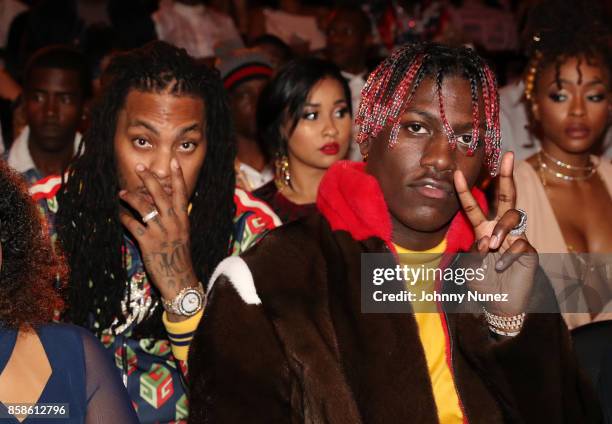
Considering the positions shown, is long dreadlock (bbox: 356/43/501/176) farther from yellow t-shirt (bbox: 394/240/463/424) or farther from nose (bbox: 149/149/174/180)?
nose (bbox: 149/149/174/180)

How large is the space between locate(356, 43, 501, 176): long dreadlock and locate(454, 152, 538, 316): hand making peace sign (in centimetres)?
17

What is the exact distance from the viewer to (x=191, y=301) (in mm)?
2988

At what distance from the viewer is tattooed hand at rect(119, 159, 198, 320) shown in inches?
118

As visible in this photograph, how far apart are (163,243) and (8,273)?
0.75m

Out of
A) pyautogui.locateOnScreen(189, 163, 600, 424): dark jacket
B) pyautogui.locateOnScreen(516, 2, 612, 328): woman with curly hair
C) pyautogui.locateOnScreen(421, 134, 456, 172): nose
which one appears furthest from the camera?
pyautogui.locateOnScreen(516, 2, 612, 328): woman with curly hair

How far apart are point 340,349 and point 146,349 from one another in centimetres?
99

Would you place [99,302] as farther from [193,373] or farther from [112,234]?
[193,373]

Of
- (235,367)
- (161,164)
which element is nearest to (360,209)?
(235,367)

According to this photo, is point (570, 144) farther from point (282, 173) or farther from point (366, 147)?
point (366, 147)

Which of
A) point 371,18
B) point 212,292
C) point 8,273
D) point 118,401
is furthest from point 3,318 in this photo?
point 371,18

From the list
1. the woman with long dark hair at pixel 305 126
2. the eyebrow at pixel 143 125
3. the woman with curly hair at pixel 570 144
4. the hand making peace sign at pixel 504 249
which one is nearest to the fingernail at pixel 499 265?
the hand making peace sign at pixel 504 249

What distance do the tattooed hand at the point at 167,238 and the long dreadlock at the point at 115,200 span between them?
0.75 ft

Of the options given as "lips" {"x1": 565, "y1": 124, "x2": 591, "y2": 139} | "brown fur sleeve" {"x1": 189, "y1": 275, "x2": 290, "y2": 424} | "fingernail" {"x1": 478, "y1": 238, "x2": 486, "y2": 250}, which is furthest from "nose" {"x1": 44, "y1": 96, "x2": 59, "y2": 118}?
"fingernail" {"x1": 478, "y1": 238, "x2": 486, "y2": 250}

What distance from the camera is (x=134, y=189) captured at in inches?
125
